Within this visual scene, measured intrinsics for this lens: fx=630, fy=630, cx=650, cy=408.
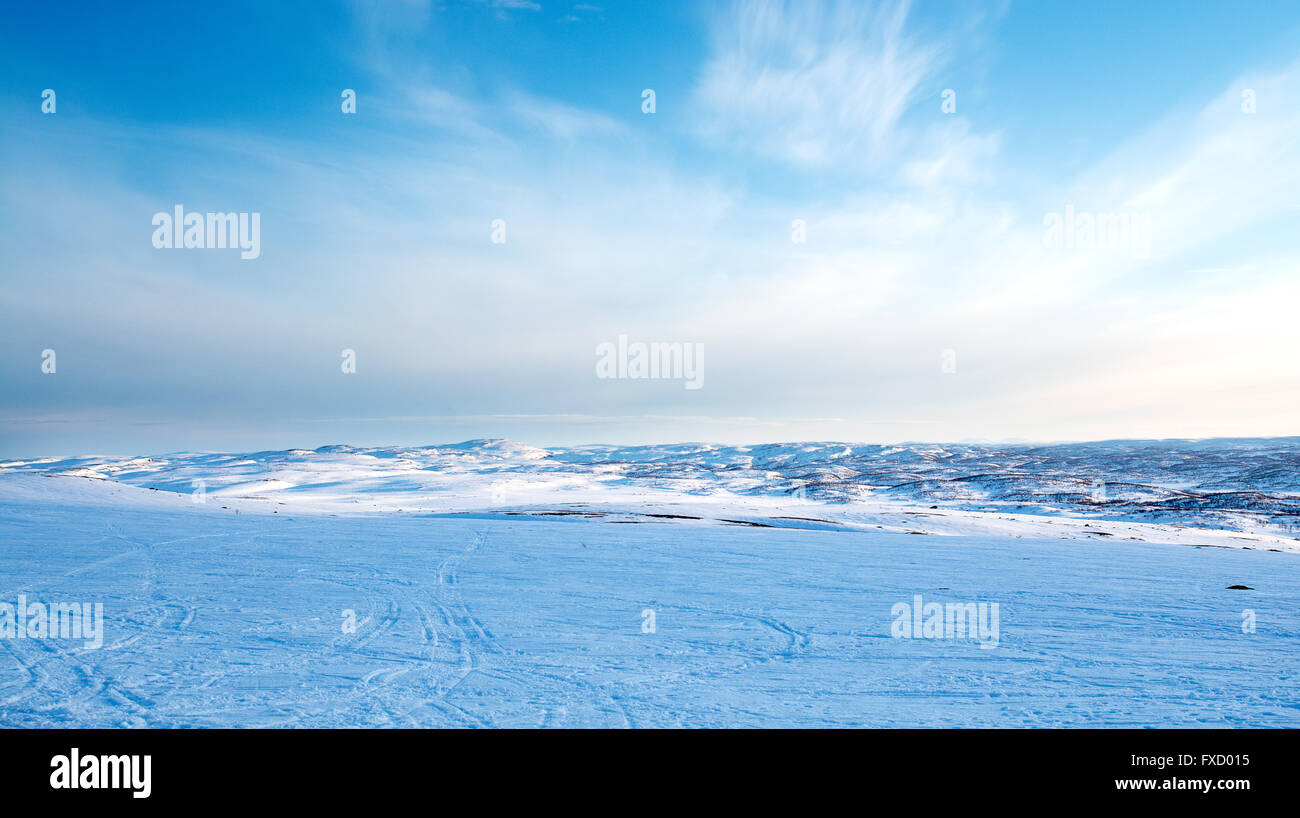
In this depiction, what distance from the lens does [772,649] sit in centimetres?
876

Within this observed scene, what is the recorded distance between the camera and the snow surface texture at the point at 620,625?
6594 mm

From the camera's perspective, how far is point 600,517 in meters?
28.7

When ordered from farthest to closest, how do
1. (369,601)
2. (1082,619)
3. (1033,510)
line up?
(1033,510) < (369,601) < (1082,619)

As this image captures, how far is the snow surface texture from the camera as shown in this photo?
21.6 ft

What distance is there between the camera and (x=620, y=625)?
9.91m
